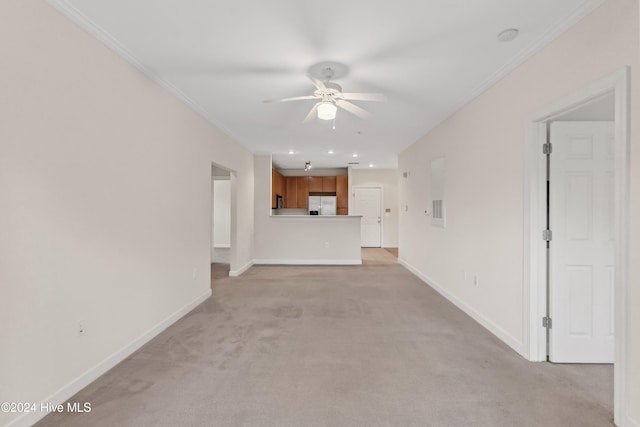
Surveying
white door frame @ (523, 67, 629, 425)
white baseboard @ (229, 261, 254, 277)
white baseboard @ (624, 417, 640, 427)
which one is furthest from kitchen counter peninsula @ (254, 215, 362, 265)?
white baseboard @ (624, 417, 640, 427)

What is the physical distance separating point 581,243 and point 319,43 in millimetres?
2587

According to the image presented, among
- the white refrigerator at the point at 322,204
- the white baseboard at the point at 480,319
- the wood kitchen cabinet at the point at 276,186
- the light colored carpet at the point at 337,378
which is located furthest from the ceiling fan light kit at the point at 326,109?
the white refrigerator at the point at 322,204

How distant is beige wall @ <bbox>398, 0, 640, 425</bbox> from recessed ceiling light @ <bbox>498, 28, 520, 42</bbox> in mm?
290

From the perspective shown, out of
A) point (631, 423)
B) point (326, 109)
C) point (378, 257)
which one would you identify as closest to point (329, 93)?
point (326, 109)

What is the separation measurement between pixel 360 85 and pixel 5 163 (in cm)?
276

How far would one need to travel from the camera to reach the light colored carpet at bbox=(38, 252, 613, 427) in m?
1.80

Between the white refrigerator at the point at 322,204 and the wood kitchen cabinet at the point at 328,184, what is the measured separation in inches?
8.4

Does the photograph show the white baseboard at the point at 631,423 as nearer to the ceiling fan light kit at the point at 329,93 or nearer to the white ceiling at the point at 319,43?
the white ceiling at the point at 319,43

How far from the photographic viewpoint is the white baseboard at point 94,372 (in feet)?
5.59

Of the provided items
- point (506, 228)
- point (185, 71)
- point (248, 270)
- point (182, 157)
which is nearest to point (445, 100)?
point (506, 228)

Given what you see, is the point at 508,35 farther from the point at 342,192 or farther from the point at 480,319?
the point at 342,192

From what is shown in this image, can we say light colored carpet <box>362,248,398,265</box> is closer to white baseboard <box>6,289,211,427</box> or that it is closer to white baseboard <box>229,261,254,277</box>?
white baseboard <box>229,261,254,277</box>

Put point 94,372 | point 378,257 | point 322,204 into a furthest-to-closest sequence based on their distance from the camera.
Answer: point 322,204 < point 378,257 < point 94,372

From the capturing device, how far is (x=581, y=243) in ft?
7.86
